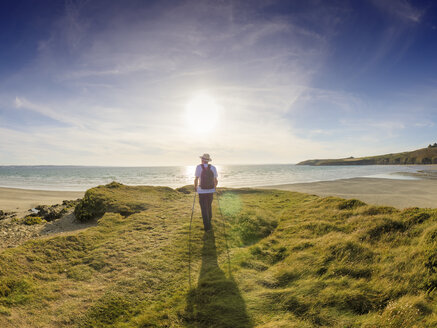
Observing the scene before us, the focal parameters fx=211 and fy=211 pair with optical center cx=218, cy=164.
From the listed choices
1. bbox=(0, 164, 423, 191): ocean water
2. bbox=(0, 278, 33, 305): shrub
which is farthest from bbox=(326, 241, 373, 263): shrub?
bbox=(0, 164, 423, 191): ocean water

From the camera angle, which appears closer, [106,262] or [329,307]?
[329,307]

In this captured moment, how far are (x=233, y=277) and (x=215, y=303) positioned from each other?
112 cm

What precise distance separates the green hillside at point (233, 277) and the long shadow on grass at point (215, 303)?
0.9 inches

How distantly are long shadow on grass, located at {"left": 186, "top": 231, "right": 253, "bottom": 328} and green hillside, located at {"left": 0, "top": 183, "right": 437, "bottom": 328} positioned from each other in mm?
23

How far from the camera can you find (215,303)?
15.2 ft

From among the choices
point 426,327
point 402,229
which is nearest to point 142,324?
point 426,327

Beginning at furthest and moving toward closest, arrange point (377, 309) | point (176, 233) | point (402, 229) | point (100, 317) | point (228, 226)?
point (228, 226) < point (176, 233) < point (402, 229) < point (100, 317) < point (377, 309)

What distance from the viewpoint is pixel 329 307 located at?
4.11m

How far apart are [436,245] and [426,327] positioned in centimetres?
292

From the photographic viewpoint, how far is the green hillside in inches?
162

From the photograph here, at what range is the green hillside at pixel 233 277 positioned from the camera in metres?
4.11

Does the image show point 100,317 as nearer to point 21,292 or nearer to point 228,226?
point 21,292

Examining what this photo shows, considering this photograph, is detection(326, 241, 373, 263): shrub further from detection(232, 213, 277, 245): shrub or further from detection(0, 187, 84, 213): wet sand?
detection(0, 187, 84, 213): wet sand

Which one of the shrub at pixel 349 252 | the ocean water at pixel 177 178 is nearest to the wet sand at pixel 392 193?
the shrub at pixel 349 252
